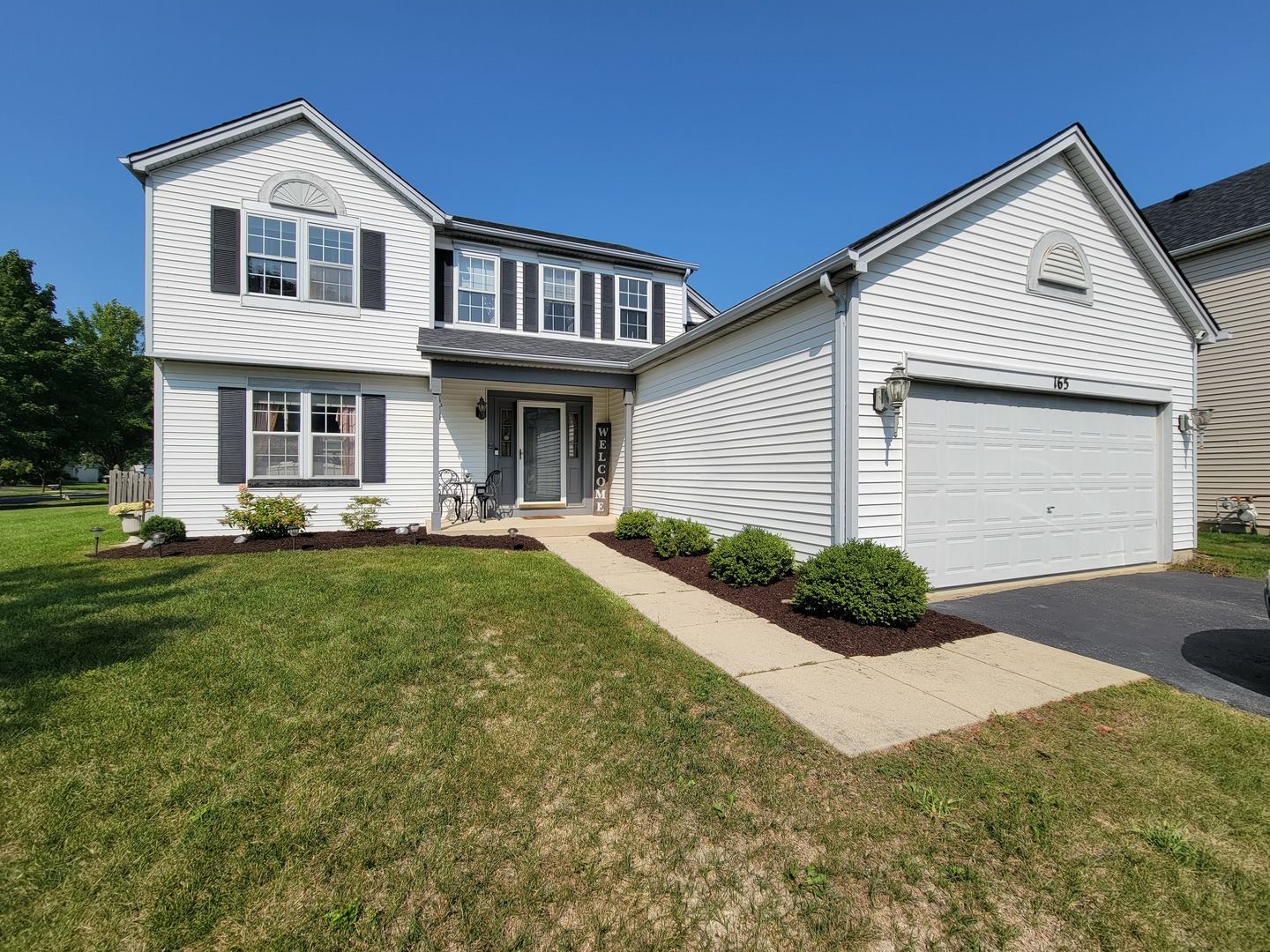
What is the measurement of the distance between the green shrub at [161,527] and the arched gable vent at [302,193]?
606cm

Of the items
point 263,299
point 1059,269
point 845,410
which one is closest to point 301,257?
point 263,299

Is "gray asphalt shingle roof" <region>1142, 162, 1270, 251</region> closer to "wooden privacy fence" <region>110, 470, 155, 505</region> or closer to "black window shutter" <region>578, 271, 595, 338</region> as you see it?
"black window shutter" <region>578, 271, 595, 338</region>

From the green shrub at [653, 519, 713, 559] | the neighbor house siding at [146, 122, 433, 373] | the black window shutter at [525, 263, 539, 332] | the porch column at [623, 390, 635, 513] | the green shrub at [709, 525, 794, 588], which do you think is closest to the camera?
the green shrub at [709, 525, 794, 588]

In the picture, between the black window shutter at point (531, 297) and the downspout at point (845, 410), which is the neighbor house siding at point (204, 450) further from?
the downspout at point (845, 410)

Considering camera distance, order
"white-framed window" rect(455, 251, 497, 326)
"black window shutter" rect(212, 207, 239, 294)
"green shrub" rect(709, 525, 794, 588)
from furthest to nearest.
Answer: "white-framed window" rect(455, 251, 497, 326) → "black window shutter" rect(212, 207, 239, 294) → "green shrub" rect(709, 525, 794, 588)

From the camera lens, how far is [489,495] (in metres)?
A: 11.9

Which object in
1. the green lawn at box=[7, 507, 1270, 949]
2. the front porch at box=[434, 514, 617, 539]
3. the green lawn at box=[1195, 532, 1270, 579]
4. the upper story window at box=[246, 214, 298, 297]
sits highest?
the upper story window at box=[246, 214, 298, 297]

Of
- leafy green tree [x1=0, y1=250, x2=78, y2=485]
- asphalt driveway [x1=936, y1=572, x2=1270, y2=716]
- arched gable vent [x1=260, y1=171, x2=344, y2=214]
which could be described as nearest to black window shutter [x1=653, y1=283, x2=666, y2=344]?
arched gable vent [x1=260, y1=171, x2=344, y2=214]

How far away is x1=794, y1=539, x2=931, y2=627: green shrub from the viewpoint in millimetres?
5121

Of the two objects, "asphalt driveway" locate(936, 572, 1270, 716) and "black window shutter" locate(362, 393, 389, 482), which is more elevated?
"black window shutter" locate(362, 393, 389, 482)

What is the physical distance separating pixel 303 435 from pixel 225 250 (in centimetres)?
352

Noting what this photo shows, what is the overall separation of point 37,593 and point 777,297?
9.15 m

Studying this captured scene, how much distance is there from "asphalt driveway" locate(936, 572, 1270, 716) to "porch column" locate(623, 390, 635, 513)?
22.6 feet

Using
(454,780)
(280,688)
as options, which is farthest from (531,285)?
(454,780)
